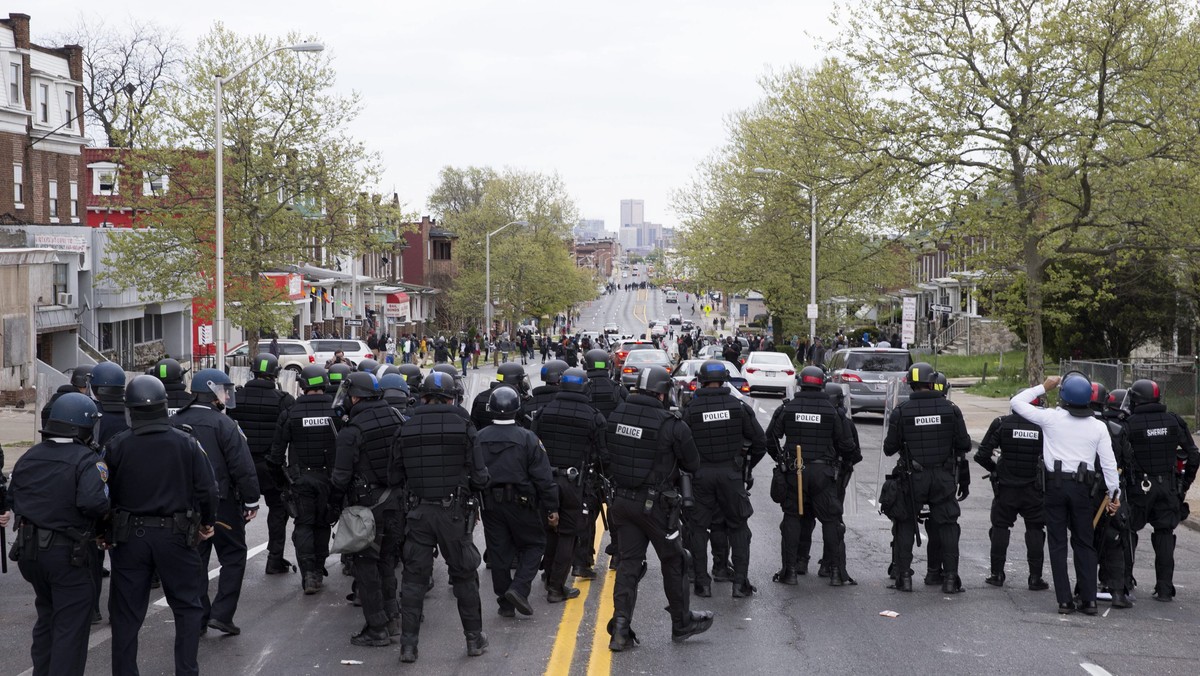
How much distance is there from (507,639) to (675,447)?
71.2 inches

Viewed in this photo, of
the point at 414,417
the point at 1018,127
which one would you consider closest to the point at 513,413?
the point at 414,417

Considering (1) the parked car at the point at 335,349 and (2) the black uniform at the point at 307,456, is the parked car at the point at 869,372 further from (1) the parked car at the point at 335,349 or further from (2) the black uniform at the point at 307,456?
(2) the black uniform at the point at 307,456

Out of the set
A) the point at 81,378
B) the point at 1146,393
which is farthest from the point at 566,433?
the point at 81,378

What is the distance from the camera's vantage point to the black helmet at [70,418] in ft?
22.9

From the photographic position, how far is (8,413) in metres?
27.8

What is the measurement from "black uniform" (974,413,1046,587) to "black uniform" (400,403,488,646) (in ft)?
14.3

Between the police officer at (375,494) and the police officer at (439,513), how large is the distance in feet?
0.76

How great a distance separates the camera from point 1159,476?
33.3 ft

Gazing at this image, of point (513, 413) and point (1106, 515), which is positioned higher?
point (513, 413)

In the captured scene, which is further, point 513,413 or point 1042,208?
point 1042,208

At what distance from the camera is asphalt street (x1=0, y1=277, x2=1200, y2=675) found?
7.94 m

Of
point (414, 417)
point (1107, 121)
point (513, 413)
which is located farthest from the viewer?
point (1107, 121)

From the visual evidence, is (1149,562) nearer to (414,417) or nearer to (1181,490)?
(1181,490)

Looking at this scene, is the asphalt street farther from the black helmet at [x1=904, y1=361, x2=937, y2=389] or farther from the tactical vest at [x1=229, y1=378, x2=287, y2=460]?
the black helmet at [x1=904, y1=361, x2=937, y2=389]
